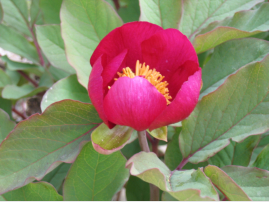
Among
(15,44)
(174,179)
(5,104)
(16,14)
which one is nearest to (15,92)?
(5,104)

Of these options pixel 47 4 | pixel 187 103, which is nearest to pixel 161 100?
pixel 187 103

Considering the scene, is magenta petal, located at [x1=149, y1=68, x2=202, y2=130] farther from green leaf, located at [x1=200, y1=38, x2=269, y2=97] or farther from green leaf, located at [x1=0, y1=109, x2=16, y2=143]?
green leaf, located at [x1=0, y1=109, x2=16, y2=143]

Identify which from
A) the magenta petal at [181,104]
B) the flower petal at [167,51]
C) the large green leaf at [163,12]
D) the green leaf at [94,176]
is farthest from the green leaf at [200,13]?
the green leaf at [94,176]

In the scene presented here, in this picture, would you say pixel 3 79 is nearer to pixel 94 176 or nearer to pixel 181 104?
pixel 94 176

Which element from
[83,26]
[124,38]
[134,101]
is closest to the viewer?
[134,101]

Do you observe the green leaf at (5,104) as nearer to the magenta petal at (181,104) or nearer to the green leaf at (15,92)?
the green leaf at (15,92)

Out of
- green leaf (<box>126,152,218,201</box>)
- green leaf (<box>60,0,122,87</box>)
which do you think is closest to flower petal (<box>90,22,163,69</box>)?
green leaf (<box>60,0,122,87</box>)
